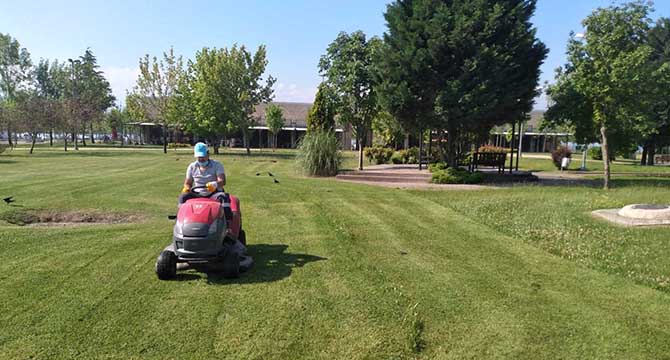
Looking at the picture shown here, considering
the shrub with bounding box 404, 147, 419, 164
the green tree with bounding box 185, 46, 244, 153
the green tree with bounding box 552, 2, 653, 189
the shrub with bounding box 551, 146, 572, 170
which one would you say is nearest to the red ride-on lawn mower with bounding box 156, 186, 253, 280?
the green tree with bounding box 552, 2, 653, 189

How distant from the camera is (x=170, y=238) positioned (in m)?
6.80

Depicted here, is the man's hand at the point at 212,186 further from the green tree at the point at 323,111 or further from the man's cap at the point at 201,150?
the green tree at the point at 323,111

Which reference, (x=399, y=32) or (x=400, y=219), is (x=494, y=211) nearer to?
(x=400, y=219)

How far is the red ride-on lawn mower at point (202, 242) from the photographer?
467cm

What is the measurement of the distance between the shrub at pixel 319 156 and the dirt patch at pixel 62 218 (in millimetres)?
9667

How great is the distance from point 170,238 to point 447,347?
4746mm

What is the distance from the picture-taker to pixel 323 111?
825 inches

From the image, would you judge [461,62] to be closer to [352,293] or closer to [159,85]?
[352,293]

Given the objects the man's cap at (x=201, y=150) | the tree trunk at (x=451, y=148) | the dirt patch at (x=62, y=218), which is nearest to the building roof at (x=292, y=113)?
the tree trunk at (x=451, y=148)

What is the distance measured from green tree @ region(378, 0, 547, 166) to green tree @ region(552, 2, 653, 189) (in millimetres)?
1747

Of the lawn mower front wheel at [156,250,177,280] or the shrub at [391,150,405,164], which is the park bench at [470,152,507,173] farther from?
the lawn mower front wheel at [156,250,177,280]

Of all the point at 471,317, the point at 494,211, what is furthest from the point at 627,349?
the point at 494,211

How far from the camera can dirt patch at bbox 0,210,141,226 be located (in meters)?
7.98

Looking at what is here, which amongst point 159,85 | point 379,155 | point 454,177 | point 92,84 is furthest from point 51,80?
point 454,177
